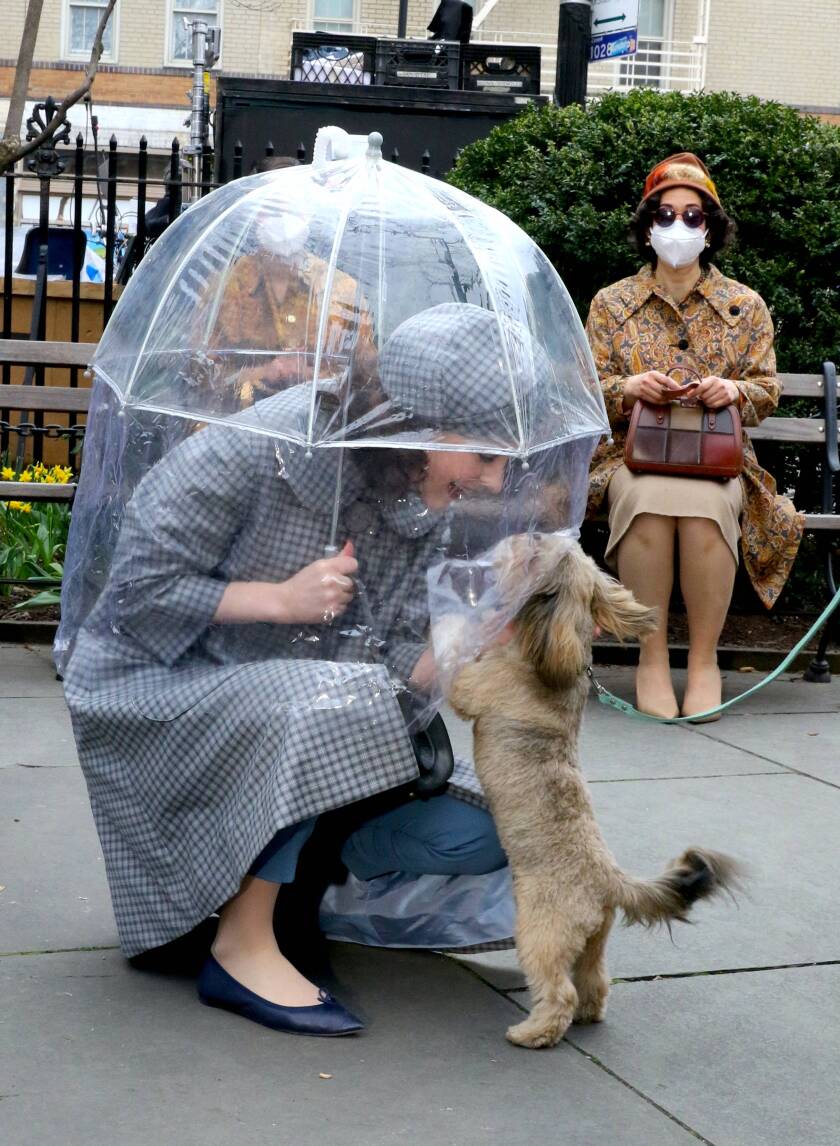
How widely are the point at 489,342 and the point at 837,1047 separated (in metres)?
1.51

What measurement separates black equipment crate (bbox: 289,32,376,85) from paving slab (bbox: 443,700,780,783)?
30.1 ft

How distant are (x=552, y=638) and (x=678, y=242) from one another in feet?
10.2

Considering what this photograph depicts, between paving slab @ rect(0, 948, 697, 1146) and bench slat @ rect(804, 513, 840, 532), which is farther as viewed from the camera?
bench slat @ rect(804, 513, 840, 532)

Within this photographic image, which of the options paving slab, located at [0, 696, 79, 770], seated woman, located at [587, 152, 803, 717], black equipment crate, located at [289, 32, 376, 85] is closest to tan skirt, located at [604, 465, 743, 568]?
seated woman, located at [587, 152, 803, 717]

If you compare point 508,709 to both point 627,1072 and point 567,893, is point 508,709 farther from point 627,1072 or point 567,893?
point 627,1072

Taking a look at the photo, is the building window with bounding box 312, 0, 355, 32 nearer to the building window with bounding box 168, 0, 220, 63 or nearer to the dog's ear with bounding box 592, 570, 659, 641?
the building window with bounding box 168, 0, 220, 63

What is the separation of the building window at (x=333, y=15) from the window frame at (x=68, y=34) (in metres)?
3.68

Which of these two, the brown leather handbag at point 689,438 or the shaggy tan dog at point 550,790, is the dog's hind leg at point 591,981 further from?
the brown leather handbag at point 689,438

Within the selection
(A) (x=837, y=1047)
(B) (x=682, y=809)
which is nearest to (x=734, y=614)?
(B) (x=682, y=809)

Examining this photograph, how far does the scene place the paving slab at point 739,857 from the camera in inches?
130

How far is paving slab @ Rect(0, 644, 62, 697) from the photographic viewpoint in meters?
5.39

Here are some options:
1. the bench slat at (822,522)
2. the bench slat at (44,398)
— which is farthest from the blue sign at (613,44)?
the bench slat at (44,398)

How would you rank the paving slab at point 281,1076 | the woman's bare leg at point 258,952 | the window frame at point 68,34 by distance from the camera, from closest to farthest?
the paving slab at point 281,1076
the woman's bare leg at point 258,952
the window frame at point 68,34

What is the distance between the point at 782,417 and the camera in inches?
252
